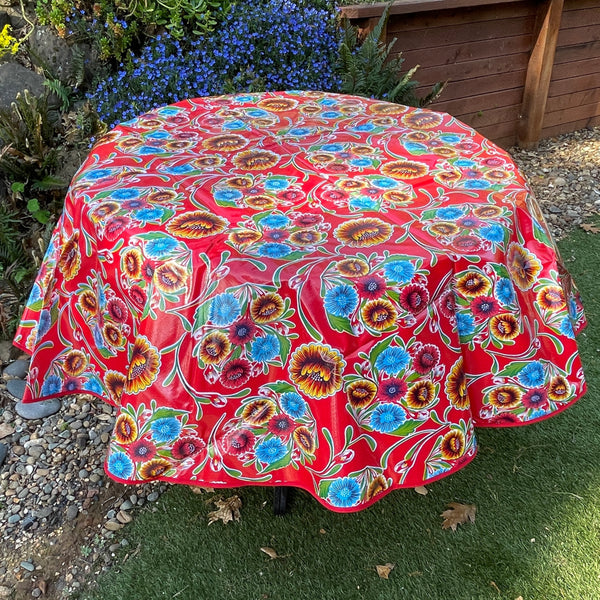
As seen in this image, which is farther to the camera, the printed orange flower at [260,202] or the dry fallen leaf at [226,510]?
the dry fallen leaf at [226,510]

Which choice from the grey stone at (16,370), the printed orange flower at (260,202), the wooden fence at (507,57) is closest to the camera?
the printed orange flower at (260,202)

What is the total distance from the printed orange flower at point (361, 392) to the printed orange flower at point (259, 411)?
220mm

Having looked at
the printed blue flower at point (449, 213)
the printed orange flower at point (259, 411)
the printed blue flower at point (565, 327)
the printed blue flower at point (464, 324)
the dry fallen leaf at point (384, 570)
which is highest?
the printed blue flower at point (449, 213)

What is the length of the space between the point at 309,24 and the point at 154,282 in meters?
3.35

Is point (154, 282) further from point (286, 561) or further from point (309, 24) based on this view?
point (309, 24)

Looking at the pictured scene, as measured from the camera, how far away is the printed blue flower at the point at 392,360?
1.68 m

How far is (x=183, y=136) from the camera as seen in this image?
246 cm

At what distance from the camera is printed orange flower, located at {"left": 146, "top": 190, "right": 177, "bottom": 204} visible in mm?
1952

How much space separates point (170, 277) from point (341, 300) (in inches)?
18.8

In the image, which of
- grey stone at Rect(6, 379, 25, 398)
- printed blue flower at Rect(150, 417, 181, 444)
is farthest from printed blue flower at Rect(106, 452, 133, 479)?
grey stone at Rect(6, 379, 25, 398)

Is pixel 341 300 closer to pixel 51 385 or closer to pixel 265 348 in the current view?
pixel 265 348

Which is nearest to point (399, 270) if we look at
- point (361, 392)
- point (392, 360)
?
point (392, 360)

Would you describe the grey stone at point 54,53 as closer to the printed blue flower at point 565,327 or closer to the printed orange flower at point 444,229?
the printed orange flower at point 444,229

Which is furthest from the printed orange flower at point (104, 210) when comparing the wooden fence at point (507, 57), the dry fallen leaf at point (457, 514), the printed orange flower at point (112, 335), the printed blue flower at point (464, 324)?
the wooden fence at point (507, 57)
